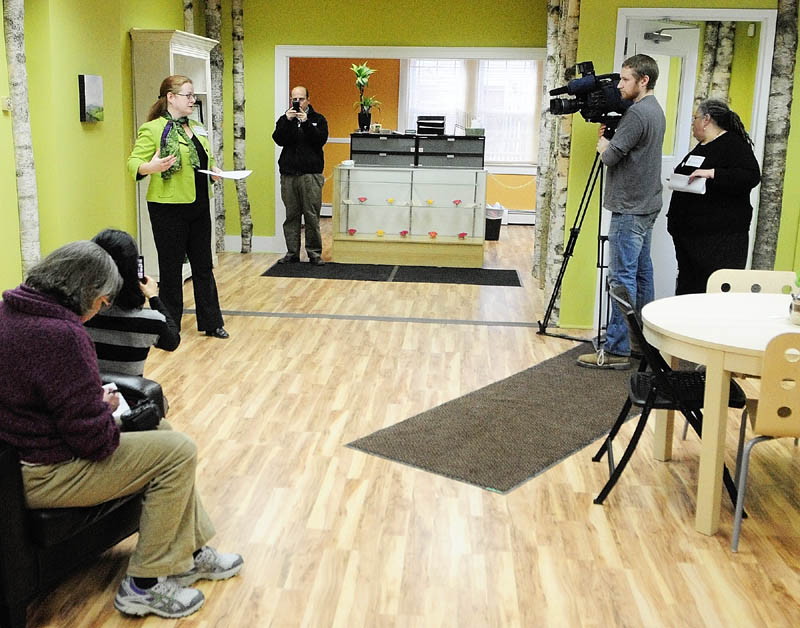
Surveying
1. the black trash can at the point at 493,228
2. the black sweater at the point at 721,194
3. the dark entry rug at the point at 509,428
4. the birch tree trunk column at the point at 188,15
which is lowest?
the dark entry rug at the point at 509,428

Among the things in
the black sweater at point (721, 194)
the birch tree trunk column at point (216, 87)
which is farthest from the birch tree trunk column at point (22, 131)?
the black sweater at point (721, 194)

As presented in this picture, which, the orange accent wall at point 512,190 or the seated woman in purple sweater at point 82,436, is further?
the orange accent wall at point 512,190

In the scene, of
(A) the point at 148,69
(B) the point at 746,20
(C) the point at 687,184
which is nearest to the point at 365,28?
(A) the point at 148,69

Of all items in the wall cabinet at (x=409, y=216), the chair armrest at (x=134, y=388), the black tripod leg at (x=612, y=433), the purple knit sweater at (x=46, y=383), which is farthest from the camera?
the wall cabinet at (x=409, y=216)

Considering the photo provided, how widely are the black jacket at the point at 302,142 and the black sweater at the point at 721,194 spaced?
12.3 ft

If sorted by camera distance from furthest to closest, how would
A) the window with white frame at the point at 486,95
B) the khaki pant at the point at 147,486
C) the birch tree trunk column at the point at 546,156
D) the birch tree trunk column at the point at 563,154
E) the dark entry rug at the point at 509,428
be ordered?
the window with white frame at the point at 486,95 < the birch tree trunk column at the point at 546,156 < the birch tree trunk column at the point at 563,154 < the dark entry rug at the point at 509,428 < the khaki pant at the point at 147,486

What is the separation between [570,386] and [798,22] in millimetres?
2763

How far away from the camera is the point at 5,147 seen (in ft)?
17.3

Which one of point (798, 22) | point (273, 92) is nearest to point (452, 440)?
point (798, 22)

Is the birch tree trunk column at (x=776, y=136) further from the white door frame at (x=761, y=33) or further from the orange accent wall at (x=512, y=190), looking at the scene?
the orange accent wall at (x=512, y=190)

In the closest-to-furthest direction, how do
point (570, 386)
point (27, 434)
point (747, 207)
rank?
point (27, 434), point (570, 386), point (747, 207)

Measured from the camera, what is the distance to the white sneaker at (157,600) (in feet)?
8.54

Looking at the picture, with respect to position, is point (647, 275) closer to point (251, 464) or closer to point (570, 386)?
point (570, 386)

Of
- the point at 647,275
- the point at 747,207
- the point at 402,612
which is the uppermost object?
the point at 747,207
